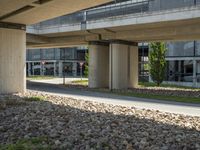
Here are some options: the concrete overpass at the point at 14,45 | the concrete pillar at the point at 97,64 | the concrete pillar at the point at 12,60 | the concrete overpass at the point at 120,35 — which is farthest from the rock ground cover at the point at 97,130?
the concrete pillar at the point at 97,64

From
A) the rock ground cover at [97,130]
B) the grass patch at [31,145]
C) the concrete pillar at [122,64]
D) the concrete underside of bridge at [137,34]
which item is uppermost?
the concrete underside of bridge at [137,34]

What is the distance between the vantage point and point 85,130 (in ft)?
34.2

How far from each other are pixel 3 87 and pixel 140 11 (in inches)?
471

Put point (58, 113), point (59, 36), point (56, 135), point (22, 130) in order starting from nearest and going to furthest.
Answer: point (56, 135) < point (22, 130) < point (58, 113) < point (59, 36)

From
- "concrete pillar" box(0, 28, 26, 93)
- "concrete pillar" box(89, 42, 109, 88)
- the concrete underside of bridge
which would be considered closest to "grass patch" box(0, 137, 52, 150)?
"concrete pillar" box(0, 28, 26, 93)

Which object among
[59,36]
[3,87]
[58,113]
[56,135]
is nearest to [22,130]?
[56,135]

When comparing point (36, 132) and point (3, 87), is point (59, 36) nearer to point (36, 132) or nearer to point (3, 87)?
point (3, 87)

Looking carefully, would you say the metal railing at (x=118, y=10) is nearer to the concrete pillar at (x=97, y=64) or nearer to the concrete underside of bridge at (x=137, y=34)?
the concrete underside of bridge at (x=137, y=34)

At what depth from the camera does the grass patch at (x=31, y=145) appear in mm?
8383

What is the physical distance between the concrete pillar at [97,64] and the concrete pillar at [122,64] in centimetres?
233

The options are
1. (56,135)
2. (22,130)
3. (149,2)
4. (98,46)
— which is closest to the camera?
(56,135)

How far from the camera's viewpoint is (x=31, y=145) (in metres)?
8.72

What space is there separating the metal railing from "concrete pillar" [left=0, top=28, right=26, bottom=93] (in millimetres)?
9345

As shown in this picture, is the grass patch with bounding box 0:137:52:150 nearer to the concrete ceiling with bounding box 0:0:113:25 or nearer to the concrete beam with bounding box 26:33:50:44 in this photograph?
the concrete ceiling with bounding box 0:0:113:25
